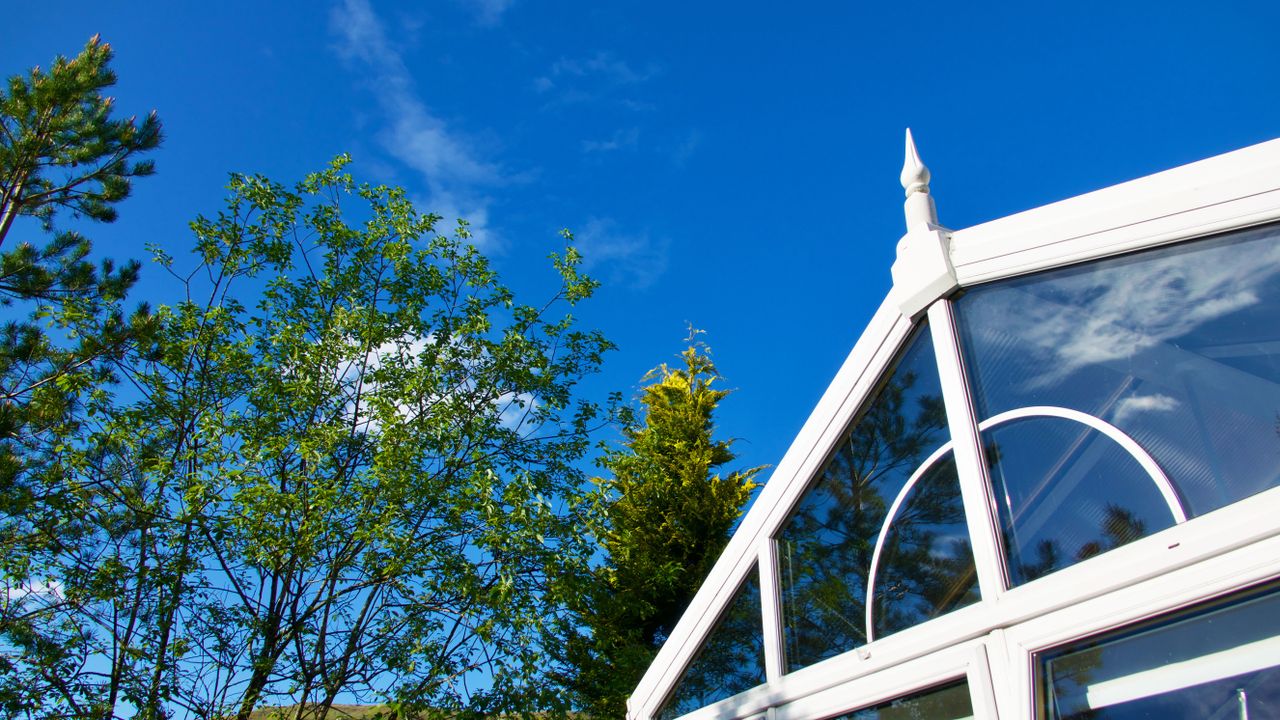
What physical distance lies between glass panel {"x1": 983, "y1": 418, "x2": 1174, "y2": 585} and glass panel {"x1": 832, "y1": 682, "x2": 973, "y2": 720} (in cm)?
45

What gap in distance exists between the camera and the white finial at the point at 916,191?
11.0ft

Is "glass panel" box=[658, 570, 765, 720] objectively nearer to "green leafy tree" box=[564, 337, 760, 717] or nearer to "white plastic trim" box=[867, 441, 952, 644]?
"white plastic trim" box=[867, 441, 952, 644]

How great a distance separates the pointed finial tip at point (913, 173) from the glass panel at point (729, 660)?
2.05 metres

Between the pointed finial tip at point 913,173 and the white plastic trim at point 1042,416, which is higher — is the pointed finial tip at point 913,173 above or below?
above

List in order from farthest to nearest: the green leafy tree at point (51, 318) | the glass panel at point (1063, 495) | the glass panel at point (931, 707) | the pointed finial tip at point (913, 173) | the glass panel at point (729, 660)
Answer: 1. the green leafy tree at point (51, 318)
2. the glass panel at point (729, 660)
3. the pointed finial tip at point (913, 173)
4. the glass panel at point (931, 707)
5. the glass panel at point (1063, 495)

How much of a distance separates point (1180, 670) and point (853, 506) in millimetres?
1459

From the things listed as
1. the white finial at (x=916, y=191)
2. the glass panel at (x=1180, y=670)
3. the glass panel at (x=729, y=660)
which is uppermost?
the white finial at (x=916, y=191)

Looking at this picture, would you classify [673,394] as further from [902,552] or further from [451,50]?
[902,552]

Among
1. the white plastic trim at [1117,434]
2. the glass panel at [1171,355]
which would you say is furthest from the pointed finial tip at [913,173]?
the white plastic trim at [1117,434]

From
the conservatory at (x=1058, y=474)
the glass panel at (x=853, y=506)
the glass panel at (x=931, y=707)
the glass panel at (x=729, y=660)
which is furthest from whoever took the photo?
the glass panel at (x=729, y=660)

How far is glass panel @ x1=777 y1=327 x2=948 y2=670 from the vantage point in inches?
129

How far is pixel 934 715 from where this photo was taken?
286 cm

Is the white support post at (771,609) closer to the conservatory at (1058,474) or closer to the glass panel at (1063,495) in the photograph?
the conservatory at (1058,474)

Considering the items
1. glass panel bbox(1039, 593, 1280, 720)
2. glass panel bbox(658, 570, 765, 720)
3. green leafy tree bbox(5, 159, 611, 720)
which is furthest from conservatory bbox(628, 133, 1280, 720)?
green leafy tree bbox(5, 159, 611, 720)
